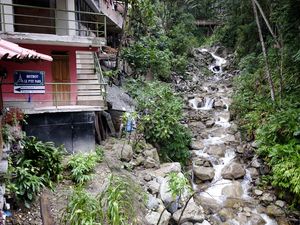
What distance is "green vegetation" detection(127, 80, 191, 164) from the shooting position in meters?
13.6

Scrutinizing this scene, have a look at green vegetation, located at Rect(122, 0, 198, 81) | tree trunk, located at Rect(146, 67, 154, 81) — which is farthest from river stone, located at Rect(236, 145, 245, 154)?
tree trunk, located at Rect(146, 67, 154, 81)

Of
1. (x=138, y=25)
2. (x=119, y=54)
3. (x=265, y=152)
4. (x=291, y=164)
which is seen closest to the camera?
(x=291, y=164)

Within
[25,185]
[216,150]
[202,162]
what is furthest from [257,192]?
[25,185]

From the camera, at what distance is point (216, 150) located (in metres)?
15.7

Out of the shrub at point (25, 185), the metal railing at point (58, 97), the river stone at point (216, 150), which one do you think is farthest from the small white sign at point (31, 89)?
the river stone at point (216, 150)

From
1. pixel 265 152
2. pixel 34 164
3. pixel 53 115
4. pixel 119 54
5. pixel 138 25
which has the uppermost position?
pixel 138 25

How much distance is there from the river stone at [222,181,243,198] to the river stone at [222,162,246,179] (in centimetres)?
58

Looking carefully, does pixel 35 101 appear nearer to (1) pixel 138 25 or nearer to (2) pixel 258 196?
(2) pixel 258 196

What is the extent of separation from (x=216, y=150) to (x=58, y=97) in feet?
26.7

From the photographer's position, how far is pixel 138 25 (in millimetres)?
24922

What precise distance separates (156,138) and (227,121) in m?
7.26

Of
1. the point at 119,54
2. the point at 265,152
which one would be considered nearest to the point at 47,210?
the point at 265,152

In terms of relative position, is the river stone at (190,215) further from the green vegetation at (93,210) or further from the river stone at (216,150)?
the river stone at (216,150)

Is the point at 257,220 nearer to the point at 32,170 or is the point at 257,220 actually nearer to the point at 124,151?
the point at 124,151
